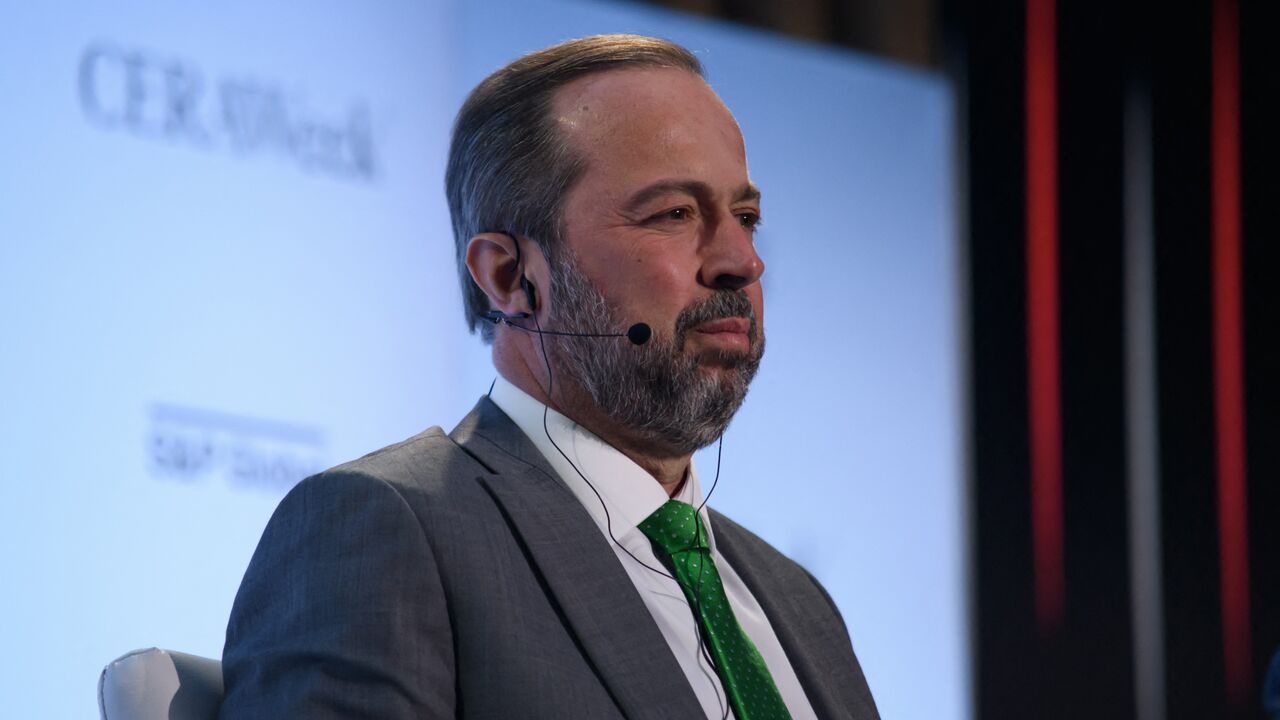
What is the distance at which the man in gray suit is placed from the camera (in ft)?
4.86

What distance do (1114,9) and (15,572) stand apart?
3432 millimetres

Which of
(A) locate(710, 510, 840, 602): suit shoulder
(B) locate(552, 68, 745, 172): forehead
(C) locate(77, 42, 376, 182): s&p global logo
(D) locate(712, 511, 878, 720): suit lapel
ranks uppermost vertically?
(C) locate(77, 42, 376, 182): s&p global logo

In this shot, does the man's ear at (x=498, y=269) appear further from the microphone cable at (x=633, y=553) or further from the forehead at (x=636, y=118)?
the forehead at (x=636, y=118)

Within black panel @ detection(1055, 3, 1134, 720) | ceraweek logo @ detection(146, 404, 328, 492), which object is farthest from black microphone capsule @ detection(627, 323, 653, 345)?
black panel @ detection(1055, 3, 1134, 720)

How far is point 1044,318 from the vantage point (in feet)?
13.6

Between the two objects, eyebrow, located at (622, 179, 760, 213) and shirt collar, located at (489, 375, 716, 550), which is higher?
eyebrow, located at (622, 179, 760, 213)

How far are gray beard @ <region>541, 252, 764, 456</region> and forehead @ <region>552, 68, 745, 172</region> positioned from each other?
16 cm

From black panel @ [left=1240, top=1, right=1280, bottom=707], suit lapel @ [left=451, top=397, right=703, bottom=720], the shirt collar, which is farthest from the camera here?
black panel @ [left=1240, top=1, right=1280, bottom=707]

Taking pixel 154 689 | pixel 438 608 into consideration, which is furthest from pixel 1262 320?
pixel 154 689

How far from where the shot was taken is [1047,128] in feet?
13.9

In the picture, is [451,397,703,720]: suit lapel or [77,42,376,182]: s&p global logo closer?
[451,397,703,720]: suit lapel

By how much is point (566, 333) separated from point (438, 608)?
18.7 inches

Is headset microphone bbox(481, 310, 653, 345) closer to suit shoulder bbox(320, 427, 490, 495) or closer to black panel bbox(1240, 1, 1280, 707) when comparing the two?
suit shoulder bbox(320, 427, 490, 495)

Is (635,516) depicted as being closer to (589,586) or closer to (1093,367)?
(589,586)
